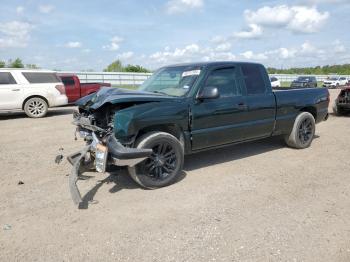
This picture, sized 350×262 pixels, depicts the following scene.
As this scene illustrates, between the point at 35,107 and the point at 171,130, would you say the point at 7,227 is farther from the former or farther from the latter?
the point at 35,107

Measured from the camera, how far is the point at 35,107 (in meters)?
11.9

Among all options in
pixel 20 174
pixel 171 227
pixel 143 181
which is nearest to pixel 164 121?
pixel 143 181

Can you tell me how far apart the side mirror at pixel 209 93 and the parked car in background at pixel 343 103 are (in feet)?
28.1

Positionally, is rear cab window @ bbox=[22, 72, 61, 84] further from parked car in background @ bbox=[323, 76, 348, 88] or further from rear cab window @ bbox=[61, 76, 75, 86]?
parked car in background @ bbox=[323, 76, 348, 88]

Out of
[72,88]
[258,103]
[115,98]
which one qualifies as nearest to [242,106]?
[258,103]

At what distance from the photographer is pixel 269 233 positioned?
3.43 metres

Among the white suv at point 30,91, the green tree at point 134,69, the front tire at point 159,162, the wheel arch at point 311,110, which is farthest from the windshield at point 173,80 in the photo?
the green tree at point 134,69

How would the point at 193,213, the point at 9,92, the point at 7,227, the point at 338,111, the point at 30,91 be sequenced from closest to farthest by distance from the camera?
the point at 7,227 → the point at 193,213 → the point at 9,92 → the point at 30,91 → the point at 338,111

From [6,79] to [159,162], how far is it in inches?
357

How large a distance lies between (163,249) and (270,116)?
148 inches

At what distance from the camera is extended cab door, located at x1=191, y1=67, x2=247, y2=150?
16.5 feet

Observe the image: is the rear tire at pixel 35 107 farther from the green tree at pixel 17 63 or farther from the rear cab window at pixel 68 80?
the green tree at pixel 17 63

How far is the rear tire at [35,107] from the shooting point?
11719 mm

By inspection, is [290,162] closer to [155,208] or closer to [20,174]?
[155,208]
